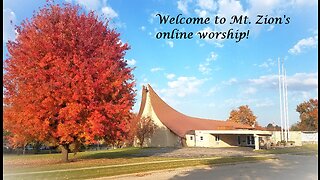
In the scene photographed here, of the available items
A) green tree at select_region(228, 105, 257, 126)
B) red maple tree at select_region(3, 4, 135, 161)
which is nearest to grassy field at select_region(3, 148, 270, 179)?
red maple tree at select_region(3, 4, 135, 161)

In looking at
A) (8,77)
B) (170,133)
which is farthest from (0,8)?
(170,133)

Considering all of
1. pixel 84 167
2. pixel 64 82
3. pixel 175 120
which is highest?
pixel 64 82

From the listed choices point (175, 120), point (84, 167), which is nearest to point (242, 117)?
point (175, 120)

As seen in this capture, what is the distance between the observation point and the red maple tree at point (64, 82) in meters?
14.8

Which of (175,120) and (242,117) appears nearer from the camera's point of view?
(175,120)

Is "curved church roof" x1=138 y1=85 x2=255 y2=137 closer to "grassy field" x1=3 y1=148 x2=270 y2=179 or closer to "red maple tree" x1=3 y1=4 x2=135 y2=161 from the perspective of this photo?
"grassy field" x1=3 y1=148 x2=270 y2=179

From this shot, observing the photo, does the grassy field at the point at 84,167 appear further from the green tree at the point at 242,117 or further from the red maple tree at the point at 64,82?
the green tree at the point at 242,117

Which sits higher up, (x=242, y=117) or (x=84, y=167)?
(x=242, y=117)

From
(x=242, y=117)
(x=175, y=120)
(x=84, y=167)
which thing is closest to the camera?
(x=84, y=167)

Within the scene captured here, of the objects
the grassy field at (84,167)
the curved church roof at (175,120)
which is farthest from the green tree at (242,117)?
the grassy field at (84,167)

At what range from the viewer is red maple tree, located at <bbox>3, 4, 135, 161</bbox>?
48.7 ft

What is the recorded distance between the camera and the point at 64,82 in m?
14.9

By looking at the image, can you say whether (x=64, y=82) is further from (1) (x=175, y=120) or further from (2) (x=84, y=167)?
(1) (x=175, y=120)

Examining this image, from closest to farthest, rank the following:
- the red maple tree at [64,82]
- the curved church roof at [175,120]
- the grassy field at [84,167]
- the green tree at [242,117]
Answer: the grassy field at [84,167]
the red maple tree at [64,82]
the curved church roof at [175,120]
the green tree at [242,117]
